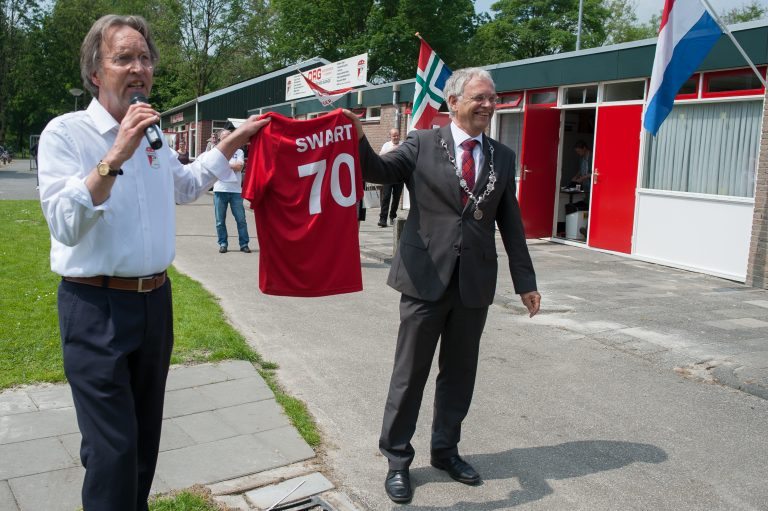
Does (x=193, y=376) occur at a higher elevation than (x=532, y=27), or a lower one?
lower

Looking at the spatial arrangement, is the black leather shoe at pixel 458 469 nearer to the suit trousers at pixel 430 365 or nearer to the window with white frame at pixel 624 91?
the suit trousers at pixel 430 365

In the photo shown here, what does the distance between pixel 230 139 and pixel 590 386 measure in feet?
12.3

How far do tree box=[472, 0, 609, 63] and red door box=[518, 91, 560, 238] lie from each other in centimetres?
3956

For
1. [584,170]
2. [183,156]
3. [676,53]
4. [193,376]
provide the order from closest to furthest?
1. [193,376]
2. [676,53]
3. [584,170]
4. [183,156]

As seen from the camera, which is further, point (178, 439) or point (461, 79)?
point (178, 439)

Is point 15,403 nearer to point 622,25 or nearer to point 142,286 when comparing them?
point 142,286

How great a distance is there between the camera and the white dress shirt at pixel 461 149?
4004 millimetres

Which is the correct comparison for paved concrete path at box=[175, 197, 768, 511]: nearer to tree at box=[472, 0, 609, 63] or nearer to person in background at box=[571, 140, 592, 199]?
person in background at box=[571, 140, 592, 199]

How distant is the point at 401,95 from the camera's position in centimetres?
2034

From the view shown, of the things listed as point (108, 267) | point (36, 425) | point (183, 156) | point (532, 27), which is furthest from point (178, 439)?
point (532, 27)

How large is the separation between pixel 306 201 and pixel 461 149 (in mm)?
892

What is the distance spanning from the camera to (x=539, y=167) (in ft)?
49.1

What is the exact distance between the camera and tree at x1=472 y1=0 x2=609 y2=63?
52500mm

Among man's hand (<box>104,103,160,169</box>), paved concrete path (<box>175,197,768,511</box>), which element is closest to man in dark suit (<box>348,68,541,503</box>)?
paved concrete path (<box>175,197,768,511</box>)
